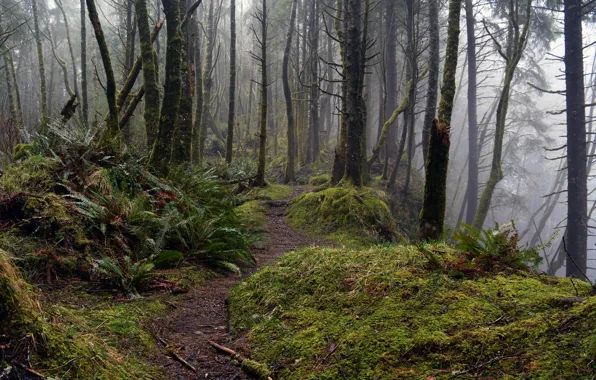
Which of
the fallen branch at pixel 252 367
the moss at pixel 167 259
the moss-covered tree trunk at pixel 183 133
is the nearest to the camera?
the fallen branch at pixel 252 367

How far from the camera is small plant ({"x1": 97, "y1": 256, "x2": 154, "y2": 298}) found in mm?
3584

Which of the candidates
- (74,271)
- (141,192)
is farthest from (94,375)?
(141,192)

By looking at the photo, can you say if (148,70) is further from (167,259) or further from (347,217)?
(347,217)

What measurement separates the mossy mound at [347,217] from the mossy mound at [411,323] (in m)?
4.82

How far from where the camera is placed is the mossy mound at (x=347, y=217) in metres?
8.56

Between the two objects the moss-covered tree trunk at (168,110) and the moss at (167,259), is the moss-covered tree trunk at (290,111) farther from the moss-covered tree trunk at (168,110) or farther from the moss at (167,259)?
the moss at (167,259)

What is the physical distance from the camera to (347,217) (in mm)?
8906

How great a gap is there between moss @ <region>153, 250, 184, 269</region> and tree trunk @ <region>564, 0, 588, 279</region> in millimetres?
11145

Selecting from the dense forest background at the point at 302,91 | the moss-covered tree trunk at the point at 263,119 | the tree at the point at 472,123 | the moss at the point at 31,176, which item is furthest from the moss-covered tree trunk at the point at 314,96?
the moss at the point at 31,176

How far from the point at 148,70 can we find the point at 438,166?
6.37 meters

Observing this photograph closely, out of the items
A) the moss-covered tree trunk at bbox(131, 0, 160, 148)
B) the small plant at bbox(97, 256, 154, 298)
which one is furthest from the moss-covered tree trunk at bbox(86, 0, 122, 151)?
the small plant at bbox(97, 256, 154, 298)

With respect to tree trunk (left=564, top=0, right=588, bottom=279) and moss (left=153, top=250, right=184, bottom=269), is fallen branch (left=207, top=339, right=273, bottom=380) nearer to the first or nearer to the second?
moss (left=153, top=250, right=184, bottom=269)

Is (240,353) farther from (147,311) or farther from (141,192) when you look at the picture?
(141,192)

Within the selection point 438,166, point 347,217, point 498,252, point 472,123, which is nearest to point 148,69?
point 347,217
